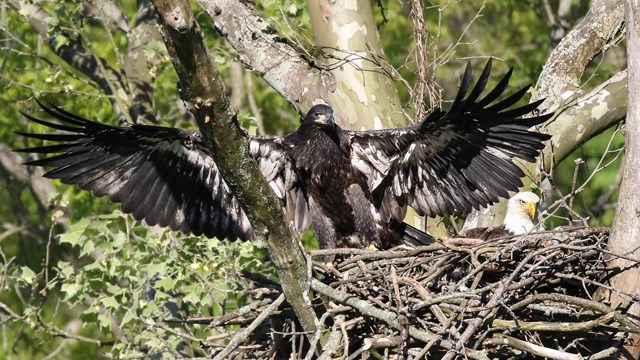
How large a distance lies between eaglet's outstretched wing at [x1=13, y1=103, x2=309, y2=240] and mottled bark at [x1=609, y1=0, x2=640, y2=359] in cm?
235

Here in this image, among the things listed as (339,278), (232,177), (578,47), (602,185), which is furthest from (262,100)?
(232,177)

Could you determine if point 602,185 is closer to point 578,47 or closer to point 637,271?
point 578,47

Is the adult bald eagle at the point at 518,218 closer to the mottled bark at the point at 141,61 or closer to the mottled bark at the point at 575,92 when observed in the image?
the mottled bark at the point at 575,92

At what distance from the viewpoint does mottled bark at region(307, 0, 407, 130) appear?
26.0ft

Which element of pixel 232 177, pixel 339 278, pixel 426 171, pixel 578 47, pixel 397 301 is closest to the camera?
pixel 232 177

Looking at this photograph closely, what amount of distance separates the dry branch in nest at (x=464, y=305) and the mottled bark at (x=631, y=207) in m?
0.08

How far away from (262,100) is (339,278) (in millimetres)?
7668

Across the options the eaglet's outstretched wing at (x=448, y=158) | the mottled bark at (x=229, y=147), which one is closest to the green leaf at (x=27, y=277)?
the eaglet's outstretched wing at (x=448, y=158)

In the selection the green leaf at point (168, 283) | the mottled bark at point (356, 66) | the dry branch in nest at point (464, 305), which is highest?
the mottled bark at point (356, 66)

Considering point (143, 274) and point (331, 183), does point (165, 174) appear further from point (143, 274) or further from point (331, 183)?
point (143, 274)

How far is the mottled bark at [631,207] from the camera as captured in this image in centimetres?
594

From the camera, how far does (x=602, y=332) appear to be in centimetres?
598

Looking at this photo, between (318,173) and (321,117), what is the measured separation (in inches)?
15.2

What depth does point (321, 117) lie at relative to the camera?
718 cm
